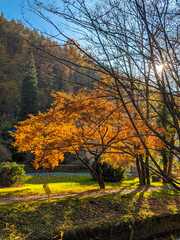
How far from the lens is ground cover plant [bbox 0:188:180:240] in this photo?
3854mm

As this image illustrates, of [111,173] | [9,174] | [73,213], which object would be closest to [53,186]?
[9,174]

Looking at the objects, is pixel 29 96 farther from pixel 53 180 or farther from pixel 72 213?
pixel 72 213

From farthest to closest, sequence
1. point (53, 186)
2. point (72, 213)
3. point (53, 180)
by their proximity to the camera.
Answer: point (53, 180)
point (53, 186)
point (72, 213)

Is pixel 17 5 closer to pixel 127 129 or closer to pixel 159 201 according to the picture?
pixel 127 129

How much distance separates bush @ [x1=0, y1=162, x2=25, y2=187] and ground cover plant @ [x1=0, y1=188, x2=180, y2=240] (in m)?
3.78

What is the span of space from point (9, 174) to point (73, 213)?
15.4 feet

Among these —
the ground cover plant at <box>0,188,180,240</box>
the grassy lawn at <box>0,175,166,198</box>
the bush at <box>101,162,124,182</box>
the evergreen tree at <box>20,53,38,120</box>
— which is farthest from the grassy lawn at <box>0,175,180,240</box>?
the evergreen tree at <box>20,53,38,120</box>

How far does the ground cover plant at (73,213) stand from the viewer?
3.85 m

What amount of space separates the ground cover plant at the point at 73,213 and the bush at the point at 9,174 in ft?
12.4

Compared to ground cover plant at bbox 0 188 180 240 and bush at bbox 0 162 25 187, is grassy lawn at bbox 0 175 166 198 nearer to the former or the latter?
bush at bbox 0 162 25 187

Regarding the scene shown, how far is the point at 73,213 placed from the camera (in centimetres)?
472

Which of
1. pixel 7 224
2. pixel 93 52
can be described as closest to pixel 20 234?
pixel 7 224

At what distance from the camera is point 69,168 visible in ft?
55.1

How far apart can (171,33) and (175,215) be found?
483 centimetres
